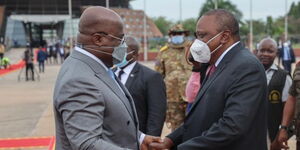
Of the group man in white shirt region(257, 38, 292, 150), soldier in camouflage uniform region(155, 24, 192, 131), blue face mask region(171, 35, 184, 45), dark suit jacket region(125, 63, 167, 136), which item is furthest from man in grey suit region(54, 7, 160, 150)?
blue face mask region(171, 35, 184, 45)

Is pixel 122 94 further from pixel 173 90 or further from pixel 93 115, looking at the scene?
pixel 173 90

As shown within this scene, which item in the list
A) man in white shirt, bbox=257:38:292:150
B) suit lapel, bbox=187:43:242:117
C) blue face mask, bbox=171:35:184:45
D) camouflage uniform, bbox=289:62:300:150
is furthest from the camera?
blue face mask, bbox=171:35:184:45

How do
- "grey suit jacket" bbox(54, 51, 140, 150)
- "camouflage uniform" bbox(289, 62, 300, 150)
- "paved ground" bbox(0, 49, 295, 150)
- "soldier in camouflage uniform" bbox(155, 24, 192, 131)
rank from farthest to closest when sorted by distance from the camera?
1. "paved ground" bbox(0, 49, 295, 150)
2. "soldier in camouflage uniform" bbox(155, 24, 192, 131)
3. "camouflage uniform" bbox(289, 62, 300, 150)
4. "grey suit jacket" bbox(54, 51, 140, 150)

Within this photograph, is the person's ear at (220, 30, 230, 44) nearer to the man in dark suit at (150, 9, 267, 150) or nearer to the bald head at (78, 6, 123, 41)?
the man in dark suit at (150, 9, 267, 150)

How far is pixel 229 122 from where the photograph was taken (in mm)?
2377

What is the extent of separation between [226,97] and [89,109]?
91 centimetres

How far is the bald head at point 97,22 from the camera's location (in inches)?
82.0

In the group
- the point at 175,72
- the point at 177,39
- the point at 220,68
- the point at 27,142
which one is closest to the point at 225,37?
the point at 220,68

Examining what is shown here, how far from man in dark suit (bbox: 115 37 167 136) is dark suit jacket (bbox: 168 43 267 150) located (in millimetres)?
1339

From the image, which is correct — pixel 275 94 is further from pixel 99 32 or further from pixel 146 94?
pixel 99 32

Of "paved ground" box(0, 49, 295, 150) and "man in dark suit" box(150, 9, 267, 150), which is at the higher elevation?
"man in dark suit" box(150, 9, 267, 150)

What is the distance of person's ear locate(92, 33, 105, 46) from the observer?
6.89 feet

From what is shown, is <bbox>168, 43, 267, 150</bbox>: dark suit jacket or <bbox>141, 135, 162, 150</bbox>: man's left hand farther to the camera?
<bbox>141, 135, 162, 150</bbox>: man's left hand

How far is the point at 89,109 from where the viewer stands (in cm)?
190
